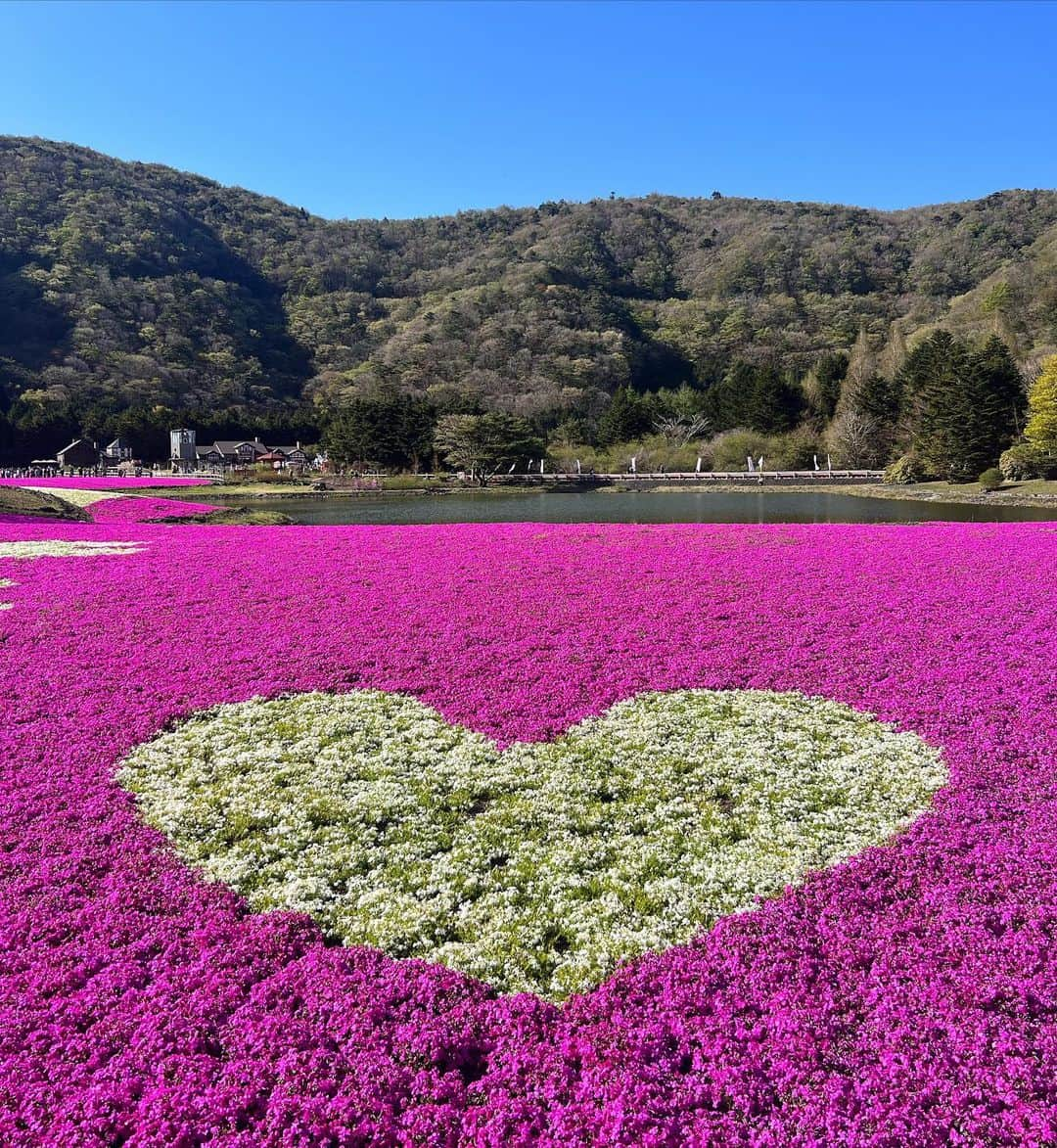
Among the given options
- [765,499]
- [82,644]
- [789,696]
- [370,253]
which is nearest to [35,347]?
[370,253]

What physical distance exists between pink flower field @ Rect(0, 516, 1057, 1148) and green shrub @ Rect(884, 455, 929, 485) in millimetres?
55665

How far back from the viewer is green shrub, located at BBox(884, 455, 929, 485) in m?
59.6

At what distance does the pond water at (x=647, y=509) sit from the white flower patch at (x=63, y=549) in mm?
15332

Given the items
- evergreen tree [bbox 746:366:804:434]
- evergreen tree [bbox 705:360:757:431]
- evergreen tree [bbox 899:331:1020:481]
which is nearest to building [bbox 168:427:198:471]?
evergreen tree [bbox 705:360:757:431]

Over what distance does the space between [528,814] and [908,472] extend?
6319cm

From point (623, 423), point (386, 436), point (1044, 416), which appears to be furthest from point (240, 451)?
point (1044, 416)

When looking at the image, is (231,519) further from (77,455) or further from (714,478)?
(77,455)

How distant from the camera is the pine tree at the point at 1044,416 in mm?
50219

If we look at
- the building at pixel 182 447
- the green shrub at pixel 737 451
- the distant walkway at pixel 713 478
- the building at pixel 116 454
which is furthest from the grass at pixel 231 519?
the building at pixel 116 454

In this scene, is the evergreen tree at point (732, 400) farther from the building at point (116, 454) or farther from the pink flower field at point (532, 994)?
the pink flower field at point (532, 994)

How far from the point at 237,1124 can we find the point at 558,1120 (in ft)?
5.05

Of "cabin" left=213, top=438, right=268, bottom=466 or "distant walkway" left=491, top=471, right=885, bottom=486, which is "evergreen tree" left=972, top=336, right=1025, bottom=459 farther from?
"cabin" left=213, top=438, right=268, bottom=466

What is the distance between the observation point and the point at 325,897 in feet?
17.0

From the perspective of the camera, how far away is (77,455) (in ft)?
296
